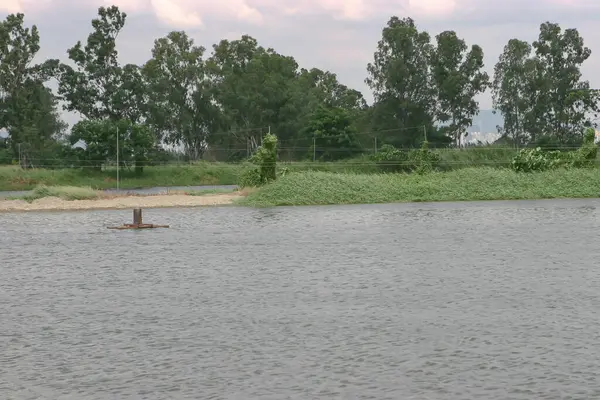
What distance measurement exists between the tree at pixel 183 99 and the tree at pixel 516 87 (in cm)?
3005

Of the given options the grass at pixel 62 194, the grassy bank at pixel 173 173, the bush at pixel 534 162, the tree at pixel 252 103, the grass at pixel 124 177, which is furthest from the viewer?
the tree at pixel 252 103

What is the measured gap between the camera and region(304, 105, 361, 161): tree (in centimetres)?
8406

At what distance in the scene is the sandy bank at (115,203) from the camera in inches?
1661

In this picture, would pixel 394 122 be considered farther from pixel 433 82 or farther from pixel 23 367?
pixel 23 367

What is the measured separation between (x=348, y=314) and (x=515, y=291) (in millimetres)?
3697

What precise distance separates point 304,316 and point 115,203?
30.8 metres

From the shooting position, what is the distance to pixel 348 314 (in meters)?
14.4

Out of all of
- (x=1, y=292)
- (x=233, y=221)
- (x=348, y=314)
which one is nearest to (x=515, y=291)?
(x=348, y=314)

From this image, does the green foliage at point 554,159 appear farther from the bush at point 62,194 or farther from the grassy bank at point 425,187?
the bush at point 62,194

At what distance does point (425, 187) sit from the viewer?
46250 millimetres

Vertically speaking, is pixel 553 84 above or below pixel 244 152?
above

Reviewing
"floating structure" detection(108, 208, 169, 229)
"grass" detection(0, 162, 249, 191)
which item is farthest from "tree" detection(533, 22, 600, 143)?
"floating structure" detection(108, 208, 169, 229)

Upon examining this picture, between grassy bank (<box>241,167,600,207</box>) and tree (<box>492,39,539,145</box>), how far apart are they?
43341 millimetres

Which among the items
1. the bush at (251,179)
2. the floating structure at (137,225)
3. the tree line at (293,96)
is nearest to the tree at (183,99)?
the tree line at (293,96)
